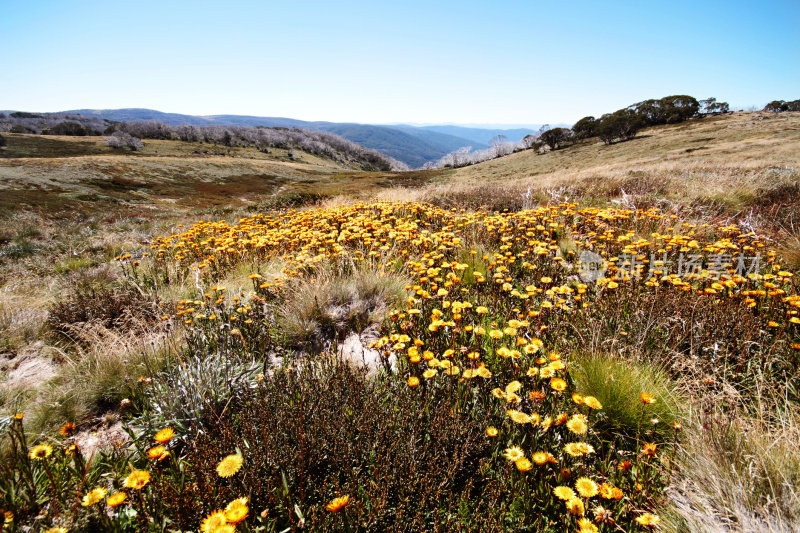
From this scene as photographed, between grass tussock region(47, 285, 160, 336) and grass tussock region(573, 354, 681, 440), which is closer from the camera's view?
grass tussock region(573, 354, 681, 440)

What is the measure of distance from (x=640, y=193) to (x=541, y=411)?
8596 millimetres

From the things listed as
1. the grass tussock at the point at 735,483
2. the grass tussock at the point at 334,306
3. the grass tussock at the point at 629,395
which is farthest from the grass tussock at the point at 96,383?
the grass tussock at the point at 735,483

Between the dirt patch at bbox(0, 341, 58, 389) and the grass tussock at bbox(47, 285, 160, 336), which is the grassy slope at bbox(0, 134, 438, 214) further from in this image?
the dirt patch at bbox(0, 341, 58, 389)

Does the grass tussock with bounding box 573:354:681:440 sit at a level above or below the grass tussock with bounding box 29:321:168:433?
above

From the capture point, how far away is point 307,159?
336ft

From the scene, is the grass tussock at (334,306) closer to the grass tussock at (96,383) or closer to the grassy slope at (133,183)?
the grass tussock at (96,383)

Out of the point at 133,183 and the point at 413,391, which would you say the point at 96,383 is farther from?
the point at 133,183

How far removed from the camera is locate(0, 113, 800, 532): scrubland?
172 centimetres

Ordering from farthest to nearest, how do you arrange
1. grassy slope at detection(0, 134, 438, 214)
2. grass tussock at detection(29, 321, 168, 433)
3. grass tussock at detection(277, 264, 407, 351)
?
grassy slope at detection(0, 134, 438, 214) → grass tussock at detection(277, 264, 407, 351) → grass tussock at detection(29, 321, 168, 433)

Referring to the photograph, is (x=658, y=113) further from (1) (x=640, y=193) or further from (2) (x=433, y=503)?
(2) (x=433, y=503)

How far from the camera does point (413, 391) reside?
2324 mm

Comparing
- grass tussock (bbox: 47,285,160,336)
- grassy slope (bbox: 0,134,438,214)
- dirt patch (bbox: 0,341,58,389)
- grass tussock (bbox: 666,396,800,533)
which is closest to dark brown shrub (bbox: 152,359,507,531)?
grass tussock (bbox: 666,396,800,533)

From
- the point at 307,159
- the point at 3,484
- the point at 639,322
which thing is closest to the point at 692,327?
the point at 639,322

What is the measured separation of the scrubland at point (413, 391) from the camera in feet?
5.63
